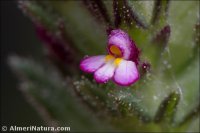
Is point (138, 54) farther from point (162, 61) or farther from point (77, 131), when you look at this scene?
point (77, 131)

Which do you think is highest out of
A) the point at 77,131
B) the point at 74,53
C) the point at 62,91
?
the point at 74,53

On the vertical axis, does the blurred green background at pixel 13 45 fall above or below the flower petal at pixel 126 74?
below

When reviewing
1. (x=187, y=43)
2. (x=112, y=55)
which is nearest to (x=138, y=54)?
(x=112, y=55)

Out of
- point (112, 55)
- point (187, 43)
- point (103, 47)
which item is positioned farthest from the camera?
point (103, 47)

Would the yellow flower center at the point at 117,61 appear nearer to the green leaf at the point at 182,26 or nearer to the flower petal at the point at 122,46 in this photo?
the flower petal at the point at 122,46

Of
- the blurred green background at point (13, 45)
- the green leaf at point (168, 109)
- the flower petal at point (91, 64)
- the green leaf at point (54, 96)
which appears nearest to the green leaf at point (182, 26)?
the green leaf at point (168, 109)

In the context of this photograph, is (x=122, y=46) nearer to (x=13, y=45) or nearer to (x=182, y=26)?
(x=182, y=26)
